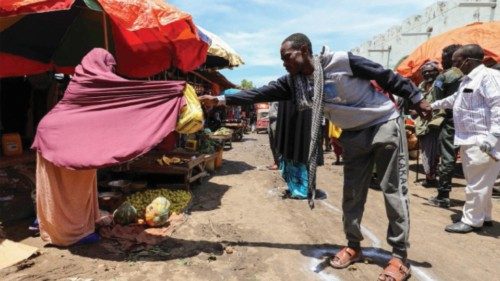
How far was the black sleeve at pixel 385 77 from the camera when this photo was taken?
3.00 meters

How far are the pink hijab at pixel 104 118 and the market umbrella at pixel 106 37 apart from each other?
1.45 meters

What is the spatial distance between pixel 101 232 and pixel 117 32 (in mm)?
3579

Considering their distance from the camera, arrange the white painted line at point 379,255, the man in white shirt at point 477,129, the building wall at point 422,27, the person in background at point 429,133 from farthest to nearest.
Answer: the building wall at point 422,27 < the person in background at point 429,133 < the man in white shirt at point 477,129 < the white painted line at point 379,255

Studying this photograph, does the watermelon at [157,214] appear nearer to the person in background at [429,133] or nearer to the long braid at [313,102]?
the long braid at [313,102]

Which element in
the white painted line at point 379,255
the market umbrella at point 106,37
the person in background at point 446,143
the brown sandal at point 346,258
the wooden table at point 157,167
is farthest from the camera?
the wooden table at point 157,167

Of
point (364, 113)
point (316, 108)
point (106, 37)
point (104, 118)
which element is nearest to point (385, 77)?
point (364, 113)

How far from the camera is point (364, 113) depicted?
3.13 metres

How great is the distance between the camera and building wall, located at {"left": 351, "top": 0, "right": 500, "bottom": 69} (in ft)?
45.5

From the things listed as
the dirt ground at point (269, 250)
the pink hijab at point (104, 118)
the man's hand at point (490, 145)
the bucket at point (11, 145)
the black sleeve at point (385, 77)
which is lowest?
the dirt ground at point (269, 250)

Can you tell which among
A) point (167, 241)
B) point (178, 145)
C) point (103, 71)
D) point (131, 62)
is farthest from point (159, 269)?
point (178, 145)

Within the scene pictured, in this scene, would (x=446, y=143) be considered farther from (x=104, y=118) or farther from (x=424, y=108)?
(x=104, y=118)

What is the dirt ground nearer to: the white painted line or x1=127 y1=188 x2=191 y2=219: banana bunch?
the white painted line

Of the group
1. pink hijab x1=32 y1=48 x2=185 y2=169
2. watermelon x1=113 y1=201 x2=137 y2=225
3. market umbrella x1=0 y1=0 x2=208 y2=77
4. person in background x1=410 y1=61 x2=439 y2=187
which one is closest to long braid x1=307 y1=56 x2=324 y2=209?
pink hijab x1=32 y1=48 x2=185 y2=169

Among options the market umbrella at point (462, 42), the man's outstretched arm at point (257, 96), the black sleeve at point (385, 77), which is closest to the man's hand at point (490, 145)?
the black sleeve at point (385, 77)
